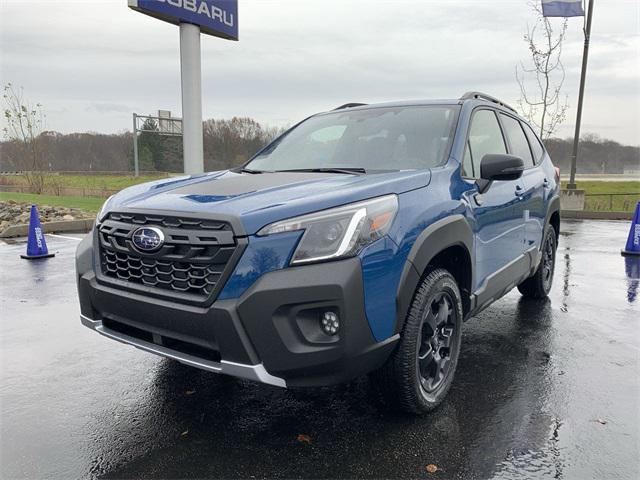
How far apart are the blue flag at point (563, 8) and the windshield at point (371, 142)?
1317 centimetres

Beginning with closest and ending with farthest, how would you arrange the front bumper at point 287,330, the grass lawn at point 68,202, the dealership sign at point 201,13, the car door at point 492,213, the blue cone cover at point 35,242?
the front bumper at point 287,330
the car door at point 492,213
the blue cone cover at point 35,242
the dealership sign at point 201,13
the grass lawn at point 68,202

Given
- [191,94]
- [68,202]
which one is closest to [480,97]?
[191,94]

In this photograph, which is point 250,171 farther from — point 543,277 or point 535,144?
point 543,277

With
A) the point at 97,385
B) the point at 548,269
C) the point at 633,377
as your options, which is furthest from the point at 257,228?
the point at 548,269

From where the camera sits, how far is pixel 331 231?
239cm

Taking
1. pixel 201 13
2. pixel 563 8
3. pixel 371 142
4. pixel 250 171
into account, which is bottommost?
pixel 250 171

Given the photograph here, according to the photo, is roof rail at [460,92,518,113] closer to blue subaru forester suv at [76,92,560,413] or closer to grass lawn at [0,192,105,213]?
blue subaru forester suv at [76,92,560,413]

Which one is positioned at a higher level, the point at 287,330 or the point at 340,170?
the point at 340,170

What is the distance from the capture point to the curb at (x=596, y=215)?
13672 millimetres

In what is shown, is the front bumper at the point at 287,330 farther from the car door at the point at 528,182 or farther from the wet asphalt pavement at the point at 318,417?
the car door at the point at 528,182

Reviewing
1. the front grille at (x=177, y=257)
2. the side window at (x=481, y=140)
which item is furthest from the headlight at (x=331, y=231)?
the side window at (x=481, y=140)

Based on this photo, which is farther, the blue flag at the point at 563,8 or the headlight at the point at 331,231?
the blue flag at the point at 563,8

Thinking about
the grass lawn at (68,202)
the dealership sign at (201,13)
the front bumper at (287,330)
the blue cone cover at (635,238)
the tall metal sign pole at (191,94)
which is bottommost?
the grass lawn at (68,202)

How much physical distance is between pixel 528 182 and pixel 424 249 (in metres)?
2.28
